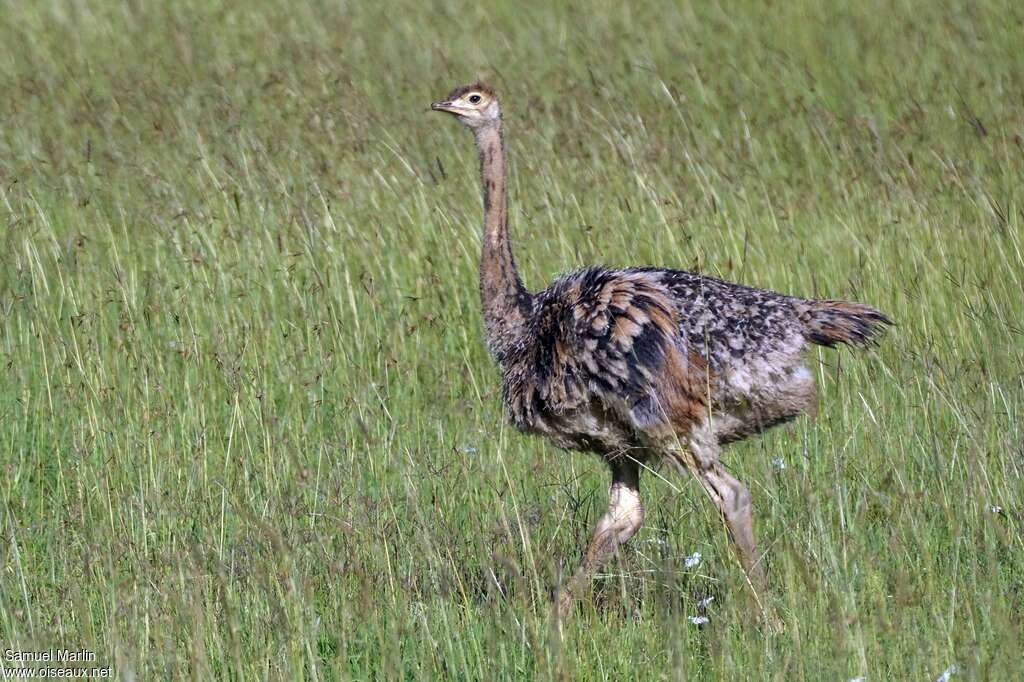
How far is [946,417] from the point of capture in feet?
17.3

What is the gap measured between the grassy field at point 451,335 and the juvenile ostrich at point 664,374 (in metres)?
0.15

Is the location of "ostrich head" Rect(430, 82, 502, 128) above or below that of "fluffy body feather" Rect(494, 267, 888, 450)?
above

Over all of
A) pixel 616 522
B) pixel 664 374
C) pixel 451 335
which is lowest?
pixel 616 522

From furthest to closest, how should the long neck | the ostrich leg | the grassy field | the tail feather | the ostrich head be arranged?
the ostrich head, the long neck, the tail feather, the ostrich leg, the grassy field

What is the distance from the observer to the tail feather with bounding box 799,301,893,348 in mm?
4710

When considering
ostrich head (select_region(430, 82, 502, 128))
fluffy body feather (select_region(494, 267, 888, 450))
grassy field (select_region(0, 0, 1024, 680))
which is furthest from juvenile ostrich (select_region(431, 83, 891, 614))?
ostrich head (select_region(430, 82, 502, 128))

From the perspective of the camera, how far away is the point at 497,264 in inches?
203

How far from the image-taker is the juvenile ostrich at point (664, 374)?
4.52m

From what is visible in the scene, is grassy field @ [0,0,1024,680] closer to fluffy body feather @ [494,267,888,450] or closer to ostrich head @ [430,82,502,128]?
fluffy body feather @ [494,267,888,450]

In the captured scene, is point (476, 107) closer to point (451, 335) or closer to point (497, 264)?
point (497, 264)

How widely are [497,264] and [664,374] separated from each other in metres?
0.89

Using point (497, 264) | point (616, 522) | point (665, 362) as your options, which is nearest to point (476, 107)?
point (497, 264)

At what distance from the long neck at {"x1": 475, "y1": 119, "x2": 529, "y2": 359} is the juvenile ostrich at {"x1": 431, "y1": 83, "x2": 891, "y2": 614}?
20 centimetres

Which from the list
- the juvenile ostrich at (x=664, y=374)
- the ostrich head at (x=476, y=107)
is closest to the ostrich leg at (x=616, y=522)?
the juvenile ostrich at (x=664, y=374)
